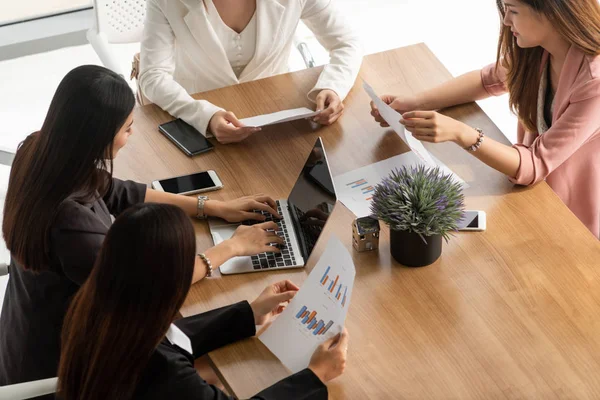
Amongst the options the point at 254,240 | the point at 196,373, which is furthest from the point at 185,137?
the point at 196,373

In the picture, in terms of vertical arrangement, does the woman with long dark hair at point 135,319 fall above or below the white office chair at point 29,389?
above

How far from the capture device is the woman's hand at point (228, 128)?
2557 millimetres

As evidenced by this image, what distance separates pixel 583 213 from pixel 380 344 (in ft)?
3.26

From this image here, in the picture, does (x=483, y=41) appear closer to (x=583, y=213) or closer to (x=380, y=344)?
(x=583, y=213)

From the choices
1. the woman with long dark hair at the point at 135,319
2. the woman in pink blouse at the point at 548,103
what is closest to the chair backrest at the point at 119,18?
the woman in pink blouse at the point at 548,103

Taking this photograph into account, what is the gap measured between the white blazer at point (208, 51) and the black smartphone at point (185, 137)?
3 cm

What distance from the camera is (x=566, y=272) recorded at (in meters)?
2.08

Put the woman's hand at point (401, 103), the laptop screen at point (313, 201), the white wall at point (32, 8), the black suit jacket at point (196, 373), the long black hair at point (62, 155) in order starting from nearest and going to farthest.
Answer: the black suit jacket at point (196, 373) → the long black hair at point (62, 155) → the laptop screen at point (313, 201) → the woman's hand at point (401, 103) → the white wall at point (32, 8)

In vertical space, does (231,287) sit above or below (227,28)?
below

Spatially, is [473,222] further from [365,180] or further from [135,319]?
[135,319]

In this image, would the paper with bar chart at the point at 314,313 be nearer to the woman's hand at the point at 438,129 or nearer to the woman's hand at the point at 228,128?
the woman's hand at the point at 438,129

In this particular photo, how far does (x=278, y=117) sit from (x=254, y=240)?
1.80 feet

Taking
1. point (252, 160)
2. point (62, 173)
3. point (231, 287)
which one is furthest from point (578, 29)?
point (62, 173)

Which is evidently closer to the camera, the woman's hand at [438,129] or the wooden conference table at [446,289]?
the wooden conference table at [446,289]
